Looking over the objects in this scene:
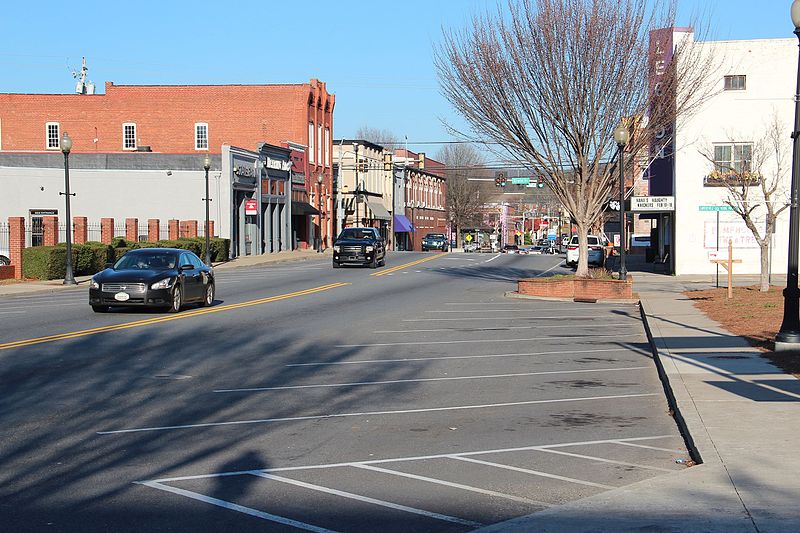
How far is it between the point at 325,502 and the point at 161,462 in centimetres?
199

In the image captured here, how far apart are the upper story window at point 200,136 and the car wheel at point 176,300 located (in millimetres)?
49702

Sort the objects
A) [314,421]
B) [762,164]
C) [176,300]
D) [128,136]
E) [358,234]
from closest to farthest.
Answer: [314,421] < [176,300] < [762,164] < [358,234] < [128,136]

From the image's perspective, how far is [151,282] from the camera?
22.1 meters

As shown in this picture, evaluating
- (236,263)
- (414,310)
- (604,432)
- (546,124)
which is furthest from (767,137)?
(604,432)

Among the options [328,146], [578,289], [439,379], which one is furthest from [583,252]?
[328,146]

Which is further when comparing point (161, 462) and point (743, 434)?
point (743, 434)

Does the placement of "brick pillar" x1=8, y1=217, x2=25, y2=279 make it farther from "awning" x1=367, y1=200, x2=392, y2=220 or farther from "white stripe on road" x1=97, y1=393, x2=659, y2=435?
"awning" x1=367, y1=200, x2=392, y2=220

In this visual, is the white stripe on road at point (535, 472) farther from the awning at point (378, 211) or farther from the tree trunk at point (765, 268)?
the awning at point (378, 211)

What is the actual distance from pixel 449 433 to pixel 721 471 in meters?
3.00

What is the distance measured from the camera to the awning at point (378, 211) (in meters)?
91.5

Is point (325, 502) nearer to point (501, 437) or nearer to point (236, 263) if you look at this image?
point (501, 437)

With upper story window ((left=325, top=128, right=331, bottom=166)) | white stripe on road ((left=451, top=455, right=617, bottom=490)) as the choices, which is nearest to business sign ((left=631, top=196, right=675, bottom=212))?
white stripe on road ((left=451, top=455, right=617, bottom=490))

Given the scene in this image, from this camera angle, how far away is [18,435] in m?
9.51

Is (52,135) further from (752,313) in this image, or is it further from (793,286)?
(793,286)
